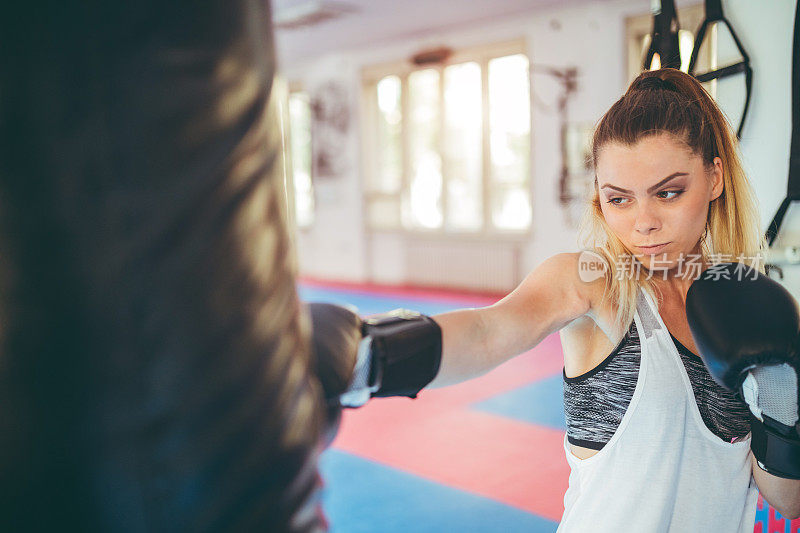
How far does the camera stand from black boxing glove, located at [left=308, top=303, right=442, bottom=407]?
0.60m

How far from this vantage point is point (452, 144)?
8000 millimetres

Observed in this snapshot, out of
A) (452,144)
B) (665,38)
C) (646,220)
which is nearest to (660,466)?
(646,220)

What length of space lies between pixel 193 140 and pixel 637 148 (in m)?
0.88

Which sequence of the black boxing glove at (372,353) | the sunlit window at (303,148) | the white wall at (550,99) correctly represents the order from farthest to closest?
the sunlit window at (303,148) → the white wall at (550,99) → the black boxing glove at (372,353)

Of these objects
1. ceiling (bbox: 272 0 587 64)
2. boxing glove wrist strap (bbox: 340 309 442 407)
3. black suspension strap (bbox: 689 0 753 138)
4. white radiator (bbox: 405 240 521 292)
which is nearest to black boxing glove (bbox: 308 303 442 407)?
boxing glove wrist strap (bbox: 340 309 442 407)

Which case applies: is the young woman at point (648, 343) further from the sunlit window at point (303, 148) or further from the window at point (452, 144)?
the sunlit window at point (303, 148)

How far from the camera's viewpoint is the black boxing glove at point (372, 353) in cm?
60

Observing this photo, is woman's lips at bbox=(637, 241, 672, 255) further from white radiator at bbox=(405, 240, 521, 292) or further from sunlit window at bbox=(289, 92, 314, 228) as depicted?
sunlit window at bbox=(289, 92, 314, 228)

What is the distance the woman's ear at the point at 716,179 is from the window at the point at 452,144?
633 cm

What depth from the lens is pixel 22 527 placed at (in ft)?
0.95

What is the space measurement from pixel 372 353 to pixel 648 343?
0.55m

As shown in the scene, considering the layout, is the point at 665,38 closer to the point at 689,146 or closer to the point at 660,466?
the point at 689,146

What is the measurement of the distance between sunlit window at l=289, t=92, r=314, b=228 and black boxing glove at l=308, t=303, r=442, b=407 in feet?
29.9

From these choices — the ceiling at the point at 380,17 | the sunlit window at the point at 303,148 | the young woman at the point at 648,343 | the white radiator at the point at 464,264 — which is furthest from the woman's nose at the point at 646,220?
the sunlit window at the point at 303,148
